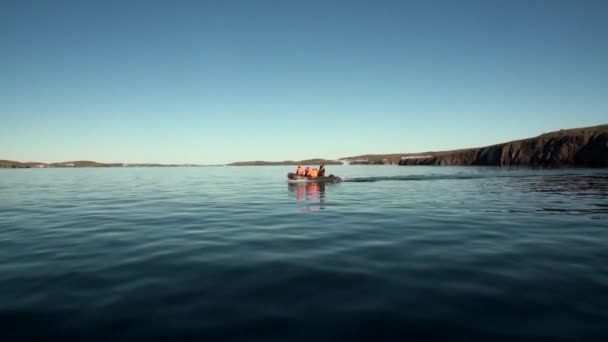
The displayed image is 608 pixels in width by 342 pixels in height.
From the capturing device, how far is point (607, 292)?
20.8ft

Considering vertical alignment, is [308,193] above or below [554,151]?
below

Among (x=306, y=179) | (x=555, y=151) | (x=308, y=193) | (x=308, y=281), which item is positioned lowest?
(x=308, y=281)

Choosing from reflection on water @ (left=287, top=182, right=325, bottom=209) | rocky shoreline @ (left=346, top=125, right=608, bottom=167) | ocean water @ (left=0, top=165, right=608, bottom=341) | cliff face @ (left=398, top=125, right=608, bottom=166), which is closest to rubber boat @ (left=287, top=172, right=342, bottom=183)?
reflection on water @ (left=287, top=182, right=325, bottom=209)

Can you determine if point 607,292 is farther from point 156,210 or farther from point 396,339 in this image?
point 156,210

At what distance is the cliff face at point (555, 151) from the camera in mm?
91938

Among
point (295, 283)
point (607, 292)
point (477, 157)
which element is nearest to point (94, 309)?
point (295, 283)

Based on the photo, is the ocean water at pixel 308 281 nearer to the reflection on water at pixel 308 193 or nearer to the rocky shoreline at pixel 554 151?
the reflection on water at pixel 308 193

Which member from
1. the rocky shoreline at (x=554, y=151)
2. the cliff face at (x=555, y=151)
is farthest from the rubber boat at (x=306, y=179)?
the cliff face at (x=555, y=151)

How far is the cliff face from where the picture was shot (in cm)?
9194

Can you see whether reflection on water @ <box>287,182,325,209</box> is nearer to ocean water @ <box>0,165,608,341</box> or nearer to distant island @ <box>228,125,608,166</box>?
ocean water @ <box>0,165,608,341</box>

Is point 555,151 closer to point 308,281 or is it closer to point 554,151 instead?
point 554,151

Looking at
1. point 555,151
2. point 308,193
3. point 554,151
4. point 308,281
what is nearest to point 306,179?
point 308,193

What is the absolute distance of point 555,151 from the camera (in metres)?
104

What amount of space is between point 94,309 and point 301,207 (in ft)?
49.4
